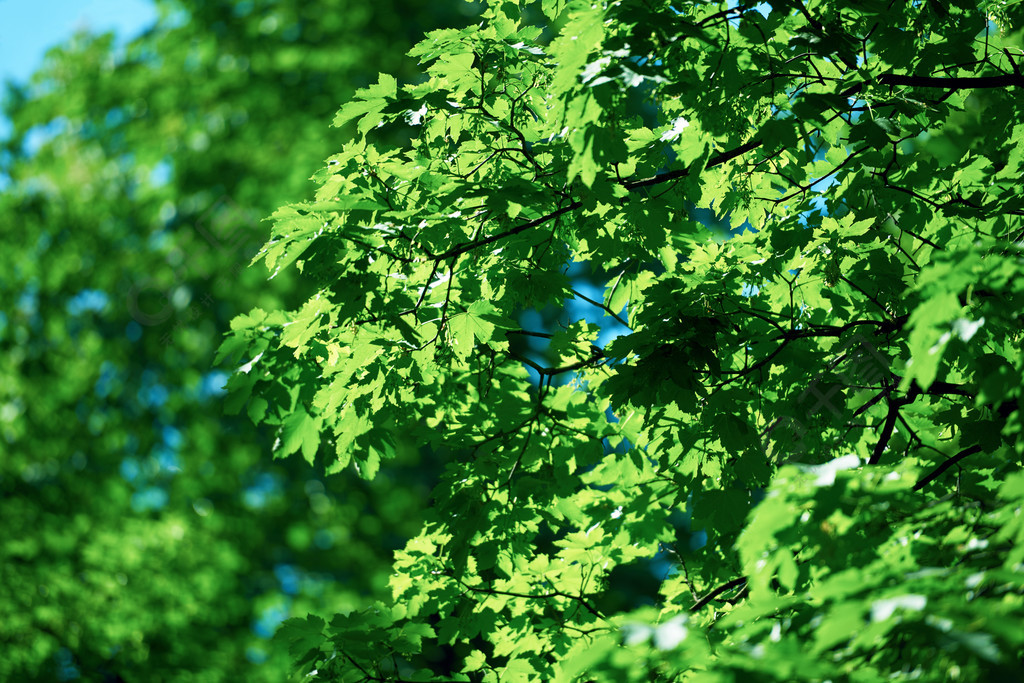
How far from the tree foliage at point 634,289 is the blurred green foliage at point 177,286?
427 inches

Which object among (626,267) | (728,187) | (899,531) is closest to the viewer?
(899,531)

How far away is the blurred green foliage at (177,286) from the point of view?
1505cm

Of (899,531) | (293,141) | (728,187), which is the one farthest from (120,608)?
(899,531)

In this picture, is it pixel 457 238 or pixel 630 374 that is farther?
pixel 457 238

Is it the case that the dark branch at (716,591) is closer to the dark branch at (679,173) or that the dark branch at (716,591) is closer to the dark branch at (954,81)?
the dark branch at (679,173)

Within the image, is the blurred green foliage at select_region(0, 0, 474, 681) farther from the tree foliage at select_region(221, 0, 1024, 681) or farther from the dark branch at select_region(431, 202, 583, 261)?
the dark branch at select_region(431, 202, 583, 261)

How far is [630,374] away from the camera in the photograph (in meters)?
3.53

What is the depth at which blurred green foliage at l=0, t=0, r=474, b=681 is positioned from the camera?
15055 mm

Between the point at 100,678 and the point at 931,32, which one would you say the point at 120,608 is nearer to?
the point at 100,678

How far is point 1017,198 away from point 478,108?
2699mm

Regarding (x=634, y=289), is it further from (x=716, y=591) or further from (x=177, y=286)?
(x=177, y=286)

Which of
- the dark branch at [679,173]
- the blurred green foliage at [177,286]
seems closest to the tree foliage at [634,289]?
the dark branch at [679,173]

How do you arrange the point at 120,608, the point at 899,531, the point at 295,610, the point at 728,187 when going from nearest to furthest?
the point at 899,531, the point at 728,187, the point at 120,608, the point at 295,610

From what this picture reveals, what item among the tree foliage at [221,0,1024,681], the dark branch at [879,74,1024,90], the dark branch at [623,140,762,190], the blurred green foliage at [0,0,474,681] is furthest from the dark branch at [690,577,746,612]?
the blurred green foliage at [0,0,474,681]
